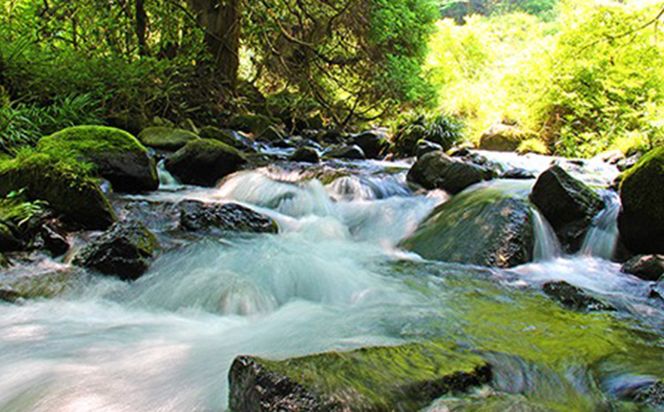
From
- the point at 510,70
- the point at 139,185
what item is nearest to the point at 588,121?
the point at 510,70

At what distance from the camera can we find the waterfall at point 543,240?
15.1 ft

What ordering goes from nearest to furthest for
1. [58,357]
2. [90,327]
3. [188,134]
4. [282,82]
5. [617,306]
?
1. [58,357]
2. [90,327]
3. [617,306]
4. [188,134]
5. [282,82]

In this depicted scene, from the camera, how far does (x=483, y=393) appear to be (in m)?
1.91

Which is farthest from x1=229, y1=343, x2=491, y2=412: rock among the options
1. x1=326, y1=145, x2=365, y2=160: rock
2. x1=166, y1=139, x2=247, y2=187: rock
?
x1=326, y1=145, x2=365, y2=160: rock

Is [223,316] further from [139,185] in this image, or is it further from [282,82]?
[282,82]

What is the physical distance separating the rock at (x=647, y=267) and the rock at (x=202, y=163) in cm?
526

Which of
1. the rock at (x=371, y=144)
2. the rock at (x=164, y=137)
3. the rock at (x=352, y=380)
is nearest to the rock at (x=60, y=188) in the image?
the rock at (x=352, y=380)

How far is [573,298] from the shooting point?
3.34 meters

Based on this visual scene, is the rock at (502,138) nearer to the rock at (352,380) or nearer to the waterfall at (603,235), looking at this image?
the waterfall at (603,235)

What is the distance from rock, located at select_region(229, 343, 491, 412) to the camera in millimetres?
1481

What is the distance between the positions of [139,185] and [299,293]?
127 inches

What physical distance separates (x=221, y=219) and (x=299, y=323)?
7.07 feet

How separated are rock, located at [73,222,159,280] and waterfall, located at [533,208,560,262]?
3.62 metres

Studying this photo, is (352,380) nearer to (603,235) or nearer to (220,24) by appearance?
(603,235)
